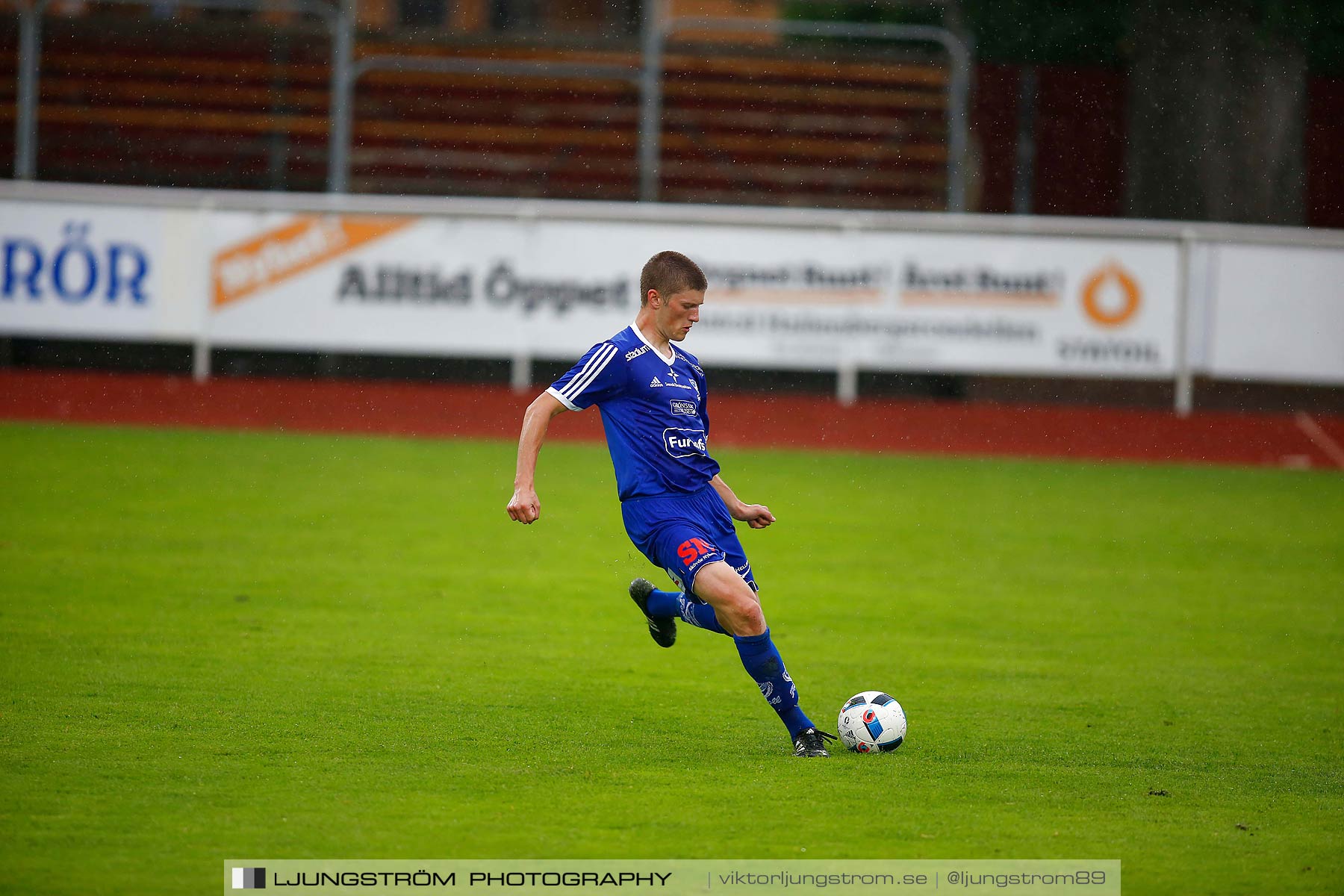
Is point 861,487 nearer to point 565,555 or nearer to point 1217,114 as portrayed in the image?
point 565,555

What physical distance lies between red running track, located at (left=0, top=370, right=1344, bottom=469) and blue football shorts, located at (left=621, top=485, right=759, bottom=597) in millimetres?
9658

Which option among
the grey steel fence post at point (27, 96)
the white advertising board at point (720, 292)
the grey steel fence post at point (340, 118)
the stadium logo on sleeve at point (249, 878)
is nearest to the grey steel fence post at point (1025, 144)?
the white advertising board at point (720, 292)

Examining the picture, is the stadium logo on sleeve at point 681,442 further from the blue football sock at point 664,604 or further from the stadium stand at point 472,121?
the stadium stand at point 472,121

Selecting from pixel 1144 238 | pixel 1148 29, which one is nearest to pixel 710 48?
pixel 1148 29

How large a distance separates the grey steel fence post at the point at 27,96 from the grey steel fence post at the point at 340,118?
366 centimetres

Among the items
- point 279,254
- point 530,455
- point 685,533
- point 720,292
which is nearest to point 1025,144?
point 720,292

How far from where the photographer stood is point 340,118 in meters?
19.0

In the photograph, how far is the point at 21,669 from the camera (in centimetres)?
630

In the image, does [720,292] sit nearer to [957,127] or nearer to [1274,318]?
[957,127]

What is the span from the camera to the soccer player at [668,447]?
5.50 metres

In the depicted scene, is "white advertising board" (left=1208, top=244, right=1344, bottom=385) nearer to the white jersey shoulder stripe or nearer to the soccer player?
the soccer player

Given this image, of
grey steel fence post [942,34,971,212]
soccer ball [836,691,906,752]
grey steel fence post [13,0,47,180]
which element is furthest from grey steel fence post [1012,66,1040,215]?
soccer ball [836,691,906,752]

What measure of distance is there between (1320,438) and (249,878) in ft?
49.2

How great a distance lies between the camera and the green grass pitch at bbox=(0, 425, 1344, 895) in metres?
4.50
